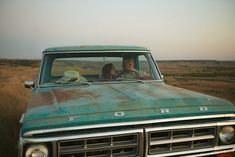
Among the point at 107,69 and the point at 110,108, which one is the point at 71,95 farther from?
the point at 107,69

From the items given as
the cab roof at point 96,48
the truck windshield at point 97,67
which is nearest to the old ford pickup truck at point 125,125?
the truck windshield at point 97,67

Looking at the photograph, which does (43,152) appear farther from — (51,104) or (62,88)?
(62,88)

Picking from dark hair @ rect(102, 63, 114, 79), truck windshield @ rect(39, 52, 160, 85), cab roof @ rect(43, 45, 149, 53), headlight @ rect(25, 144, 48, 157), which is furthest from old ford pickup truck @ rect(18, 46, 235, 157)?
cab roof @ rect(43, 45, 149, 53)

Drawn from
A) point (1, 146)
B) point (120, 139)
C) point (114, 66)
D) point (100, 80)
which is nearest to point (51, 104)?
point (120, 139)

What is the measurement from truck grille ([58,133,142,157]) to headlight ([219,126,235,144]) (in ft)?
2.74

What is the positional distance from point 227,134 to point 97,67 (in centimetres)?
219

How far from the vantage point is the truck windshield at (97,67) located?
4.35 m

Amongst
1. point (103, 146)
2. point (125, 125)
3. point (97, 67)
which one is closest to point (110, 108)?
point (125, 125)

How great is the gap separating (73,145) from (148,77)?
2.17m

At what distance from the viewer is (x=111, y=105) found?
279cm

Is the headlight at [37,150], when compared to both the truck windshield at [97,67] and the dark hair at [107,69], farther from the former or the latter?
the dark hair at [107,69]

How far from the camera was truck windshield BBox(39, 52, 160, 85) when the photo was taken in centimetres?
435

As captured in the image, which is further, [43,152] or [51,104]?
[51,104]

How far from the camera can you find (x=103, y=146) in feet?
8.60
